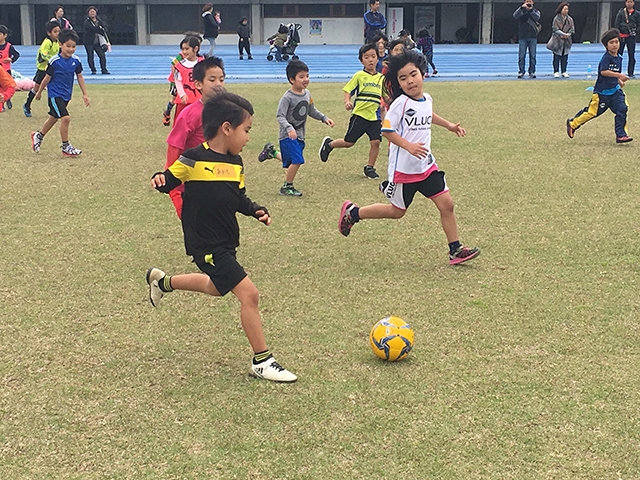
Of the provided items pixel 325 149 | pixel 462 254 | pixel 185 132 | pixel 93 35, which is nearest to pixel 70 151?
pixel 325 149

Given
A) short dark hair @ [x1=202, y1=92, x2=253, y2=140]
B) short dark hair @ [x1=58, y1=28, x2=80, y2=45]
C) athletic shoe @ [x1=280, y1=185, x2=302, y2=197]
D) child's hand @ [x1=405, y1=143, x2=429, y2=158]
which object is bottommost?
athletic shoe @ [x1=280, y1=185, x2=302, y2=197]

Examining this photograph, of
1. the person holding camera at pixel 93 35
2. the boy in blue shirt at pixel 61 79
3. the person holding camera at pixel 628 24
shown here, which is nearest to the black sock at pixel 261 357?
the boy in blue shirt at pixel 61 79

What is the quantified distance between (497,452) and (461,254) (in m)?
2.95

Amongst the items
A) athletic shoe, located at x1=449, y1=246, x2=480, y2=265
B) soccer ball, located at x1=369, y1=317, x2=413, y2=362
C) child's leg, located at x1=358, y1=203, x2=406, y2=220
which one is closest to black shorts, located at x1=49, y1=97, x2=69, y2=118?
child's leg, located at x1=358, y1=203, x2=406, y2=220

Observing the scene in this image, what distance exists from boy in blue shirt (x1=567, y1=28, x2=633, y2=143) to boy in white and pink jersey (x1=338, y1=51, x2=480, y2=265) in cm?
608

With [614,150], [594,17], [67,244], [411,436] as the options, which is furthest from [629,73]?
[594,17]

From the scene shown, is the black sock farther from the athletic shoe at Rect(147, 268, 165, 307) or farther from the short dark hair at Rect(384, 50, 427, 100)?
the short dark hair at Rect(384, 50, 427, 100)

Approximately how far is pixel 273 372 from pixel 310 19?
39.7 meters

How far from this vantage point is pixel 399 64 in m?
6.26

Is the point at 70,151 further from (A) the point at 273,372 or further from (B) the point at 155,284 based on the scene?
(A) the point at 273,372

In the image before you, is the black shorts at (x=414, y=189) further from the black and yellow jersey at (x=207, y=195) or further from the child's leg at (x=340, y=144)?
the child's leg at (x=340, y=144)

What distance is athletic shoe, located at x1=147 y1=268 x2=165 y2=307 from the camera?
5086mm

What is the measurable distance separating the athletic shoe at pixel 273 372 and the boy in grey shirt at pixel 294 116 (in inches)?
180

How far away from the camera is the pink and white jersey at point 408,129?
20.7 ft
